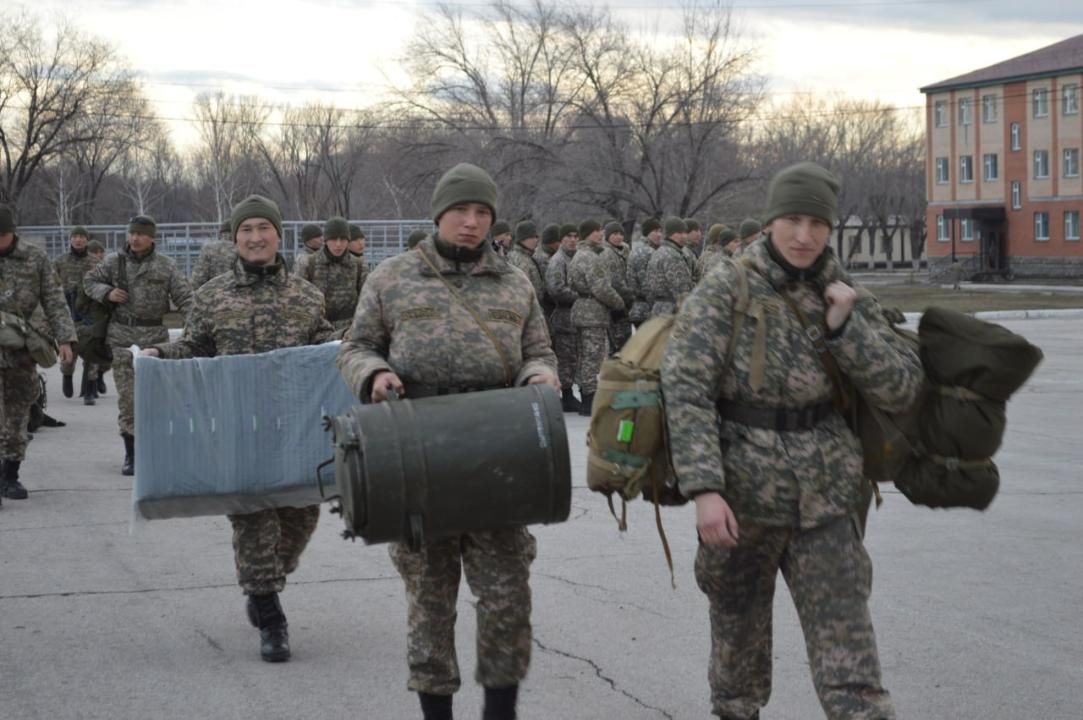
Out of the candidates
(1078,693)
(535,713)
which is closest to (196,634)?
(535,713)

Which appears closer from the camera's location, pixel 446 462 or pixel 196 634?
pixel 446 462

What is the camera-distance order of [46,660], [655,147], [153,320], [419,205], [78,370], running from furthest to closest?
[419,205] < [655,147] < [78,370] < [153,320] < [46,660]

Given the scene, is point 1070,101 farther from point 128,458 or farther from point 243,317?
point 243,317

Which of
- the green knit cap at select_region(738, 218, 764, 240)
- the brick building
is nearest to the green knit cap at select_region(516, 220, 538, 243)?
the green knit cap at select_region(738, 218, 764, 240)

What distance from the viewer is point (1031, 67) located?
77.5 m

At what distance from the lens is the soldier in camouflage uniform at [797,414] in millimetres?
4125

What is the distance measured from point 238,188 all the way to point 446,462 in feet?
274

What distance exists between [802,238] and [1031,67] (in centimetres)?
7868

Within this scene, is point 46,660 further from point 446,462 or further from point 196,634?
point 446,462

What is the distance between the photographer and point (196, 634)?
6496 mm

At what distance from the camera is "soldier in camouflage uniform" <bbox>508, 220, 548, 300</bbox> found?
1656cm

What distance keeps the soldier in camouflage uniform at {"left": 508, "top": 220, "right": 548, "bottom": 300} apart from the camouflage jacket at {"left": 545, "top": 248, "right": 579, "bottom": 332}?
0.10 meters

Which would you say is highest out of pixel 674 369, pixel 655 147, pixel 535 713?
pixel 655 147

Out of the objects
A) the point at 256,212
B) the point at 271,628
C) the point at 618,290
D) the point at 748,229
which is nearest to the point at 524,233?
the point at 618,290
